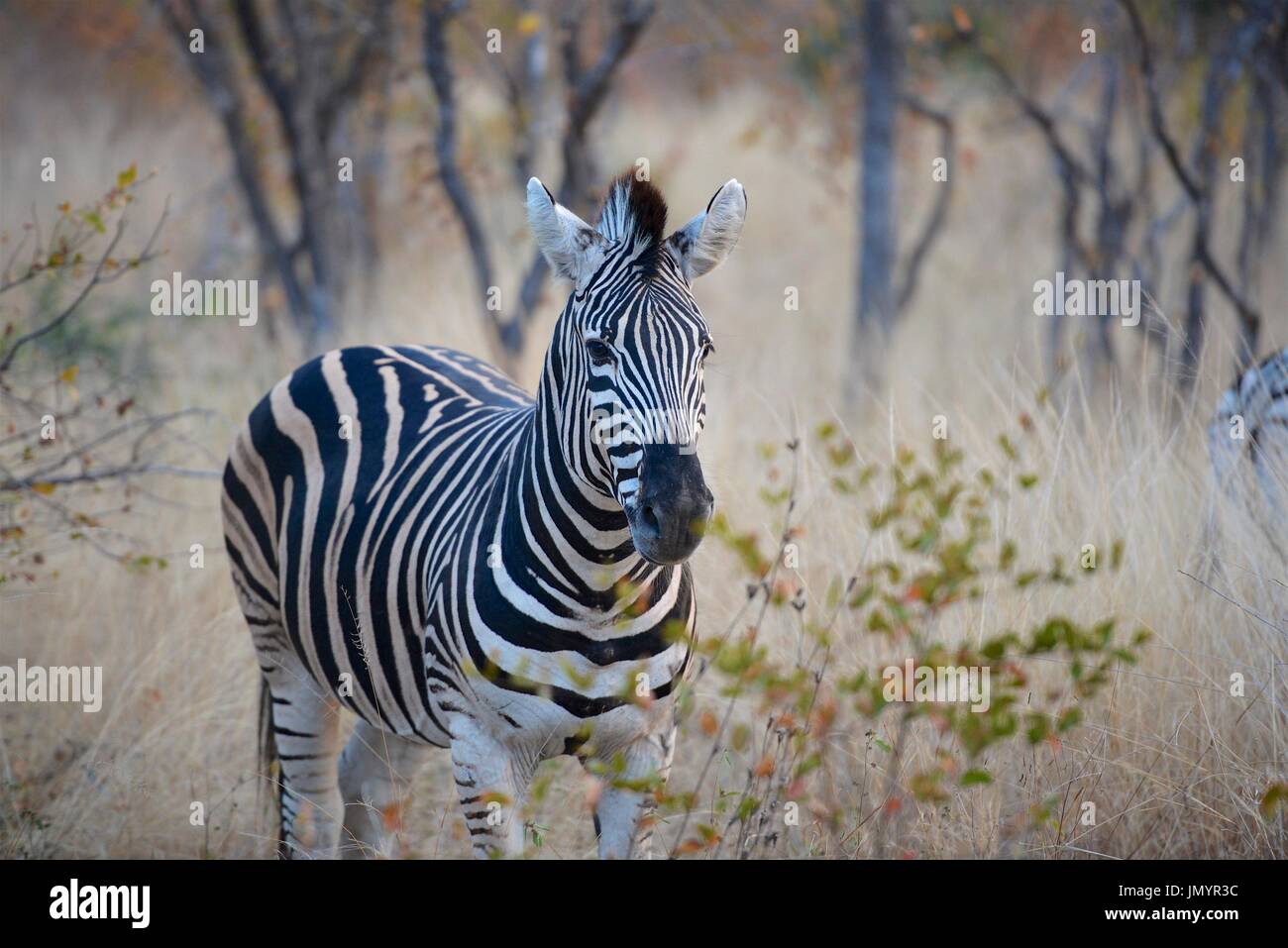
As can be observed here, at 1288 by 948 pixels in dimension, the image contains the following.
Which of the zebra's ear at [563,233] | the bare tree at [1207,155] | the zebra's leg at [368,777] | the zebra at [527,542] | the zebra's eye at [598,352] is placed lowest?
the zebra's leg at [368,777]

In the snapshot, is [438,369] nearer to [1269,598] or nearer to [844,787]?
[844,787]

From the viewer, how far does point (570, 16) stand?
7910 mm

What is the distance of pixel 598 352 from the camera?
307 cm

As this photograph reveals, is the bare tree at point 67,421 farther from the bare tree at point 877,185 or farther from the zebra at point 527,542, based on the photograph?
the bare tree at point 877,185

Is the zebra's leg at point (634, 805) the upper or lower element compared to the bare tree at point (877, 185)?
lower

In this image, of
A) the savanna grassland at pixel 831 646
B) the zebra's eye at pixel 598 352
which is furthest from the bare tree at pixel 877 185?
the zebra's eye at pixel 598 352

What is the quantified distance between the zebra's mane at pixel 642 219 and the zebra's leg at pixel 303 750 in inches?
80.0

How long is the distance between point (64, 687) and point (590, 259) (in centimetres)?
339

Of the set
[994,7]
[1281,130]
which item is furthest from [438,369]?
[994,7]

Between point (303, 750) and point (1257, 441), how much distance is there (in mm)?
3765

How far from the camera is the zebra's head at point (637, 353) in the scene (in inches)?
112

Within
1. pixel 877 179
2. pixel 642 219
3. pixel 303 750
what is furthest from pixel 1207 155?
pixel 303 750

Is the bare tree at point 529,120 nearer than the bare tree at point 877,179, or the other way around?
the bare tree at point 529,120

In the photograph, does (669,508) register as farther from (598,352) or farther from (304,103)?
(304,103)
